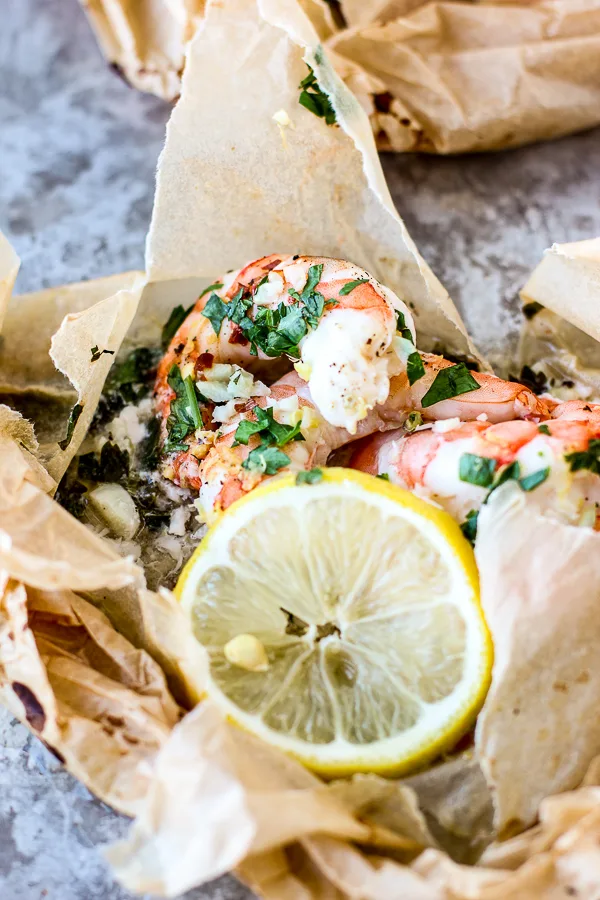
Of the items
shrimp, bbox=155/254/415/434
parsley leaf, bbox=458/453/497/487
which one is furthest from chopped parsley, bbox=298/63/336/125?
parsley leaf, bbox=458/453/497/487

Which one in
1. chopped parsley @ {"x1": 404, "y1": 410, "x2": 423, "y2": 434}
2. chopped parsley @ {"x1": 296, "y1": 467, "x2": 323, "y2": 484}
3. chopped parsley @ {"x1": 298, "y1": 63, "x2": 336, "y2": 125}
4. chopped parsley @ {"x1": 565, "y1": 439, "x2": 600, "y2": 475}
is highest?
chopped parsley @ {"x1": 298, "y1": 63, "x2": 336, "y2": 125}

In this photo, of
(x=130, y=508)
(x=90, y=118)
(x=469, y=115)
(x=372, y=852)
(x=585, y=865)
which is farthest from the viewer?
(x=90, y=118)

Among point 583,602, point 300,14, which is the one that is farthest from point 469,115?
point 583,602

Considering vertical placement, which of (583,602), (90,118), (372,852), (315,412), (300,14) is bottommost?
(372,852)

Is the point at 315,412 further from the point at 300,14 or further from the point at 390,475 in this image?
the point at 300,14

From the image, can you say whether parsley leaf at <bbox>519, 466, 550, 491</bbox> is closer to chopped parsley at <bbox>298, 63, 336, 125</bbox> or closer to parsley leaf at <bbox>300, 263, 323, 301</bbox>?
parsley leaf at <bbox>300, 263, 323, 301</bbox>

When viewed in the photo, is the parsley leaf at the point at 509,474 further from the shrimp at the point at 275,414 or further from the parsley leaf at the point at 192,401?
the parsley leaf at the point at 192,401
